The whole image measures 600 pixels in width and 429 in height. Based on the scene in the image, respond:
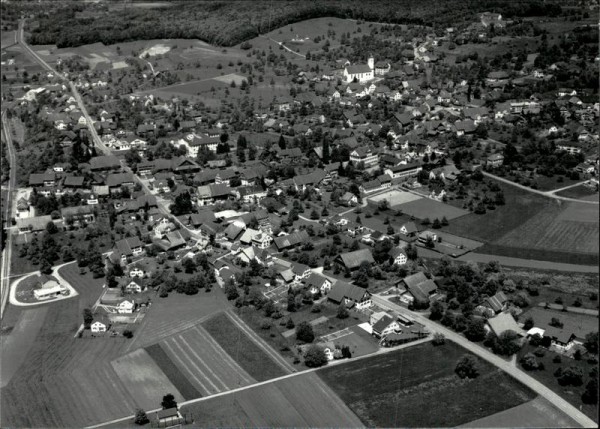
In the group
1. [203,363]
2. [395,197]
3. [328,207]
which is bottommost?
[395,197]

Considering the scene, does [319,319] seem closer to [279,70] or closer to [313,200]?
[313,200]

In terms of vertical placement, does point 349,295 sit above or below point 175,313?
above

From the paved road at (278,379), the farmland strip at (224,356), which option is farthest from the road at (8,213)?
the paved road at (278,379)

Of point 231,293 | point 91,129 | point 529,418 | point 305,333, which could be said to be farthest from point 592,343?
point 91,129

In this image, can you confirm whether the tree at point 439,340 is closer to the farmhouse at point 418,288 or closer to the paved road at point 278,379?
the paved road at point 278,379

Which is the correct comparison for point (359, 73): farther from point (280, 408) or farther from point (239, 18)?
point (280, 408)

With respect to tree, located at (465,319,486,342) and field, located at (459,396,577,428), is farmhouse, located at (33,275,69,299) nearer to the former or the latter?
tree, located at (465,319,486,342)
